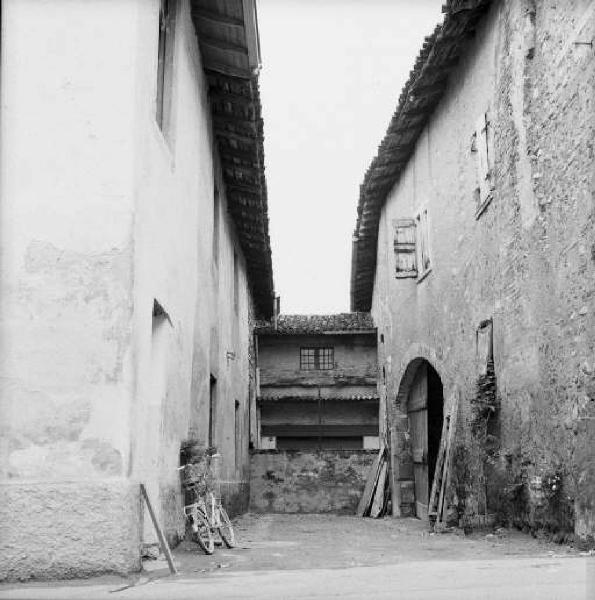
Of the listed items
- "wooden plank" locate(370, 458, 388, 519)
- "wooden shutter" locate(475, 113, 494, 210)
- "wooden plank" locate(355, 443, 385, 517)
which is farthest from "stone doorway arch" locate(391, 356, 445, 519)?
"wooden shutter" locate(475, 113, 494, 210)

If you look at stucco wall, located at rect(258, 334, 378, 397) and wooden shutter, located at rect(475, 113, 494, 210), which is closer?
wooden shutter, located at rect(475, 113, 494, 210)

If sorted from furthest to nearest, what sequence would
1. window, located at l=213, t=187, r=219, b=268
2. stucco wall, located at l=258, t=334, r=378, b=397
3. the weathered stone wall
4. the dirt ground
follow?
stucco wall, located at l=258, t=334, r=378, b=397
the weathered stone wall
window, located at l=213, t=187, r=219, b=268
the dirt ground

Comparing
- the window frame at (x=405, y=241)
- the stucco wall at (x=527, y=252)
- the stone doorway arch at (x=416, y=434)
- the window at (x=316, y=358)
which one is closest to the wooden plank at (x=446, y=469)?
the stucco wall at (x=527, y=252)

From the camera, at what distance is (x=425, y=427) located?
1500 centimetres

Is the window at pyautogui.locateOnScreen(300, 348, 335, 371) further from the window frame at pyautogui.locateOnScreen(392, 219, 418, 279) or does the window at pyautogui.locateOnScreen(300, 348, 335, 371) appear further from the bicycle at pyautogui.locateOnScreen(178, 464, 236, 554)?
the bicycle at pyautogui.locateOnScreen(178, 464, 236, 554)

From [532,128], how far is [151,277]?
4.83 m

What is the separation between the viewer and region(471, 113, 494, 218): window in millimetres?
10694

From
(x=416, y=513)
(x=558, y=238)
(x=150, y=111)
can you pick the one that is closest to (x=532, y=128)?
(x=558, y=238)

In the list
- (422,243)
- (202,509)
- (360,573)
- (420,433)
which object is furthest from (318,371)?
(360,573)

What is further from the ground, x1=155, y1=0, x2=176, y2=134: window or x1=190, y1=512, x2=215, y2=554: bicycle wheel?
x1=155, y1=0, x2=176, y2=134: window

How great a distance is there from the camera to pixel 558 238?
27.4 feet

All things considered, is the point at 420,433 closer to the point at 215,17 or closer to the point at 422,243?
the point at 422,243

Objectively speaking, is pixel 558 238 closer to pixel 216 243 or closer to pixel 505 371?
pixel 505 371

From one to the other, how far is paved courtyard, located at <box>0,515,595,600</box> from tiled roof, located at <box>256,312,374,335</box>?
13.8 m
